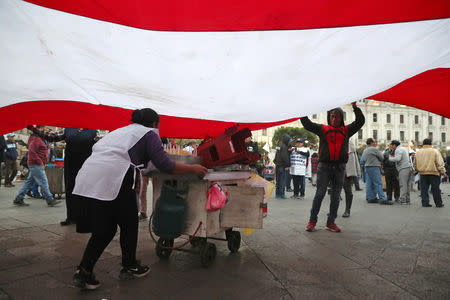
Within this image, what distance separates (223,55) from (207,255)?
205cm

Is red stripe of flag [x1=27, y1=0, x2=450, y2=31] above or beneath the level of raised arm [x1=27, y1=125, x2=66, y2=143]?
above

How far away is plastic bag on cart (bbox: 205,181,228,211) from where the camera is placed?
310 centimetres

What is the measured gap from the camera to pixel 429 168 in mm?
8320

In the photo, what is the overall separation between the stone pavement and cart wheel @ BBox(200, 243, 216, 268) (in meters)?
0.07

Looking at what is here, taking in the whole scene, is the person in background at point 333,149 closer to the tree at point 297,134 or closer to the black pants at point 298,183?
the black pants at point 298,183

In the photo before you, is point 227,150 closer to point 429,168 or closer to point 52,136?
point 52,136

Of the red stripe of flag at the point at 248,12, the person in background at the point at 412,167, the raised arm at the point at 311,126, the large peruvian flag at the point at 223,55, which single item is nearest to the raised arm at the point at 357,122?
the raised arm at the point at 311,126

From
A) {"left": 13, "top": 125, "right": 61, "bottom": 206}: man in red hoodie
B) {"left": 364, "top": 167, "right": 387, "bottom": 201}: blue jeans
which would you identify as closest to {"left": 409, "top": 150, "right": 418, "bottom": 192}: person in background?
{"left": 364, "top": 167, "right": 387, "bottom": 201}: blue jeans

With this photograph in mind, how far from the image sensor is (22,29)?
276 centimetres

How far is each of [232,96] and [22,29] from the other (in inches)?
78.3

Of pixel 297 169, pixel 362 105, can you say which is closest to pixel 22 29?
pixel 297 169

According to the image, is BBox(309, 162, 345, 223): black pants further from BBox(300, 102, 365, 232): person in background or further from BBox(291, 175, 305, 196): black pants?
BBox(291, 175, 305, 196): black pants

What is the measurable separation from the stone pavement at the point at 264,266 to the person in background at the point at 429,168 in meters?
3.51

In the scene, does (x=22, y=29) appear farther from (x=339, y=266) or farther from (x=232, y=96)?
(x=339, y=266)
